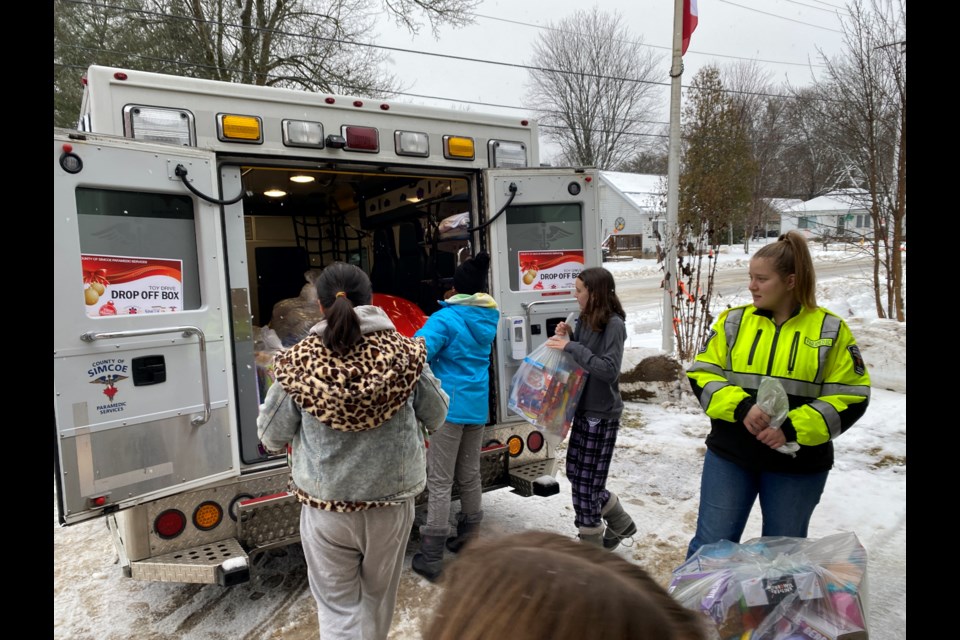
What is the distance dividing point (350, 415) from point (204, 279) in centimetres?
125

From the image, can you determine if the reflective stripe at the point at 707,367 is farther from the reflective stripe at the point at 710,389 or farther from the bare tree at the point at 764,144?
the bare tree at the point at 764,144

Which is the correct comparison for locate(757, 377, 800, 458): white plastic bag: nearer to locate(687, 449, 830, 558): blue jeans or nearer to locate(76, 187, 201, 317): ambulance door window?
locate(687, 449, 830, 558): blue jeans

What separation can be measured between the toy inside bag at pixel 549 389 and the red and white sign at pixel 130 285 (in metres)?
1.90

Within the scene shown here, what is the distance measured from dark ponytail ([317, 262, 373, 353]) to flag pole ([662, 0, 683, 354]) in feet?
18.3

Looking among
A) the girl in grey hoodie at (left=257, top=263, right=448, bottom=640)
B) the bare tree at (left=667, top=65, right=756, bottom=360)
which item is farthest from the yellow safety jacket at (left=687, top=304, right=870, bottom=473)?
the bare tree at (left=667, top=65, right=756, bottom=360)

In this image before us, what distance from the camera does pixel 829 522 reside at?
13.1ft

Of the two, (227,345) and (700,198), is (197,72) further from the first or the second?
(227,345)

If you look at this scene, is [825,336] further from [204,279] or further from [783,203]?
[783,203]

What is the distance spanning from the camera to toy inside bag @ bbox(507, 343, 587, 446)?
3436 mm

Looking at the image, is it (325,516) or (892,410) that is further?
(892,410)

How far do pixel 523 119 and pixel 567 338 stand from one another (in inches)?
61.9

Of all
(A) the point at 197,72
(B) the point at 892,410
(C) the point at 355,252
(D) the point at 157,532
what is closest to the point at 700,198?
(B) the point at 892,410

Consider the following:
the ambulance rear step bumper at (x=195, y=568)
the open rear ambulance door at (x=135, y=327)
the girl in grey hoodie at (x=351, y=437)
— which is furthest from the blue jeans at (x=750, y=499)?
the open rear ambulance door at (x=135, y=327)

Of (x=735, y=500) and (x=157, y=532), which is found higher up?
(x=735, y=500)
